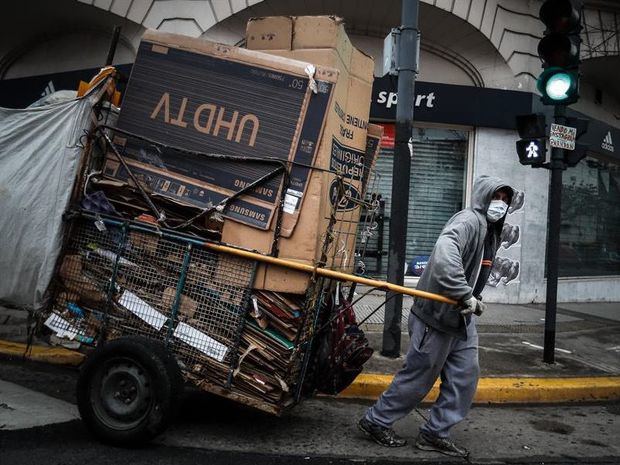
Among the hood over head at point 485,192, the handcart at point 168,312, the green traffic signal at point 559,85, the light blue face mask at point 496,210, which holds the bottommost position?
the handcart at point 168,312

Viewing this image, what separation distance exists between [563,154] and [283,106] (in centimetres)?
367

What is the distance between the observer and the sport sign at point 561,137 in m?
5.56

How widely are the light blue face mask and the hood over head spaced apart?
0.04 metres

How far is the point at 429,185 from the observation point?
10.4 meters

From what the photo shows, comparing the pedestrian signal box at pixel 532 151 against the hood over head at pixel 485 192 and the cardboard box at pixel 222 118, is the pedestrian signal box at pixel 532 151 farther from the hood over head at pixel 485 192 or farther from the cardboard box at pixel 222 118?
the cardboard box at pixel 222 118

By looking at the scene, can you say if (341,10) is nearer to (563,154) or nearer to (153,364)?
(563,154)

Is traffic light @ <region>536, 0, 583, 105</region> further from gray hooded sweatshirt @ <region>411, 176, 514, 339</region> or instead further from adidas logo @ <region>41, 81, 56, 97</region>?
adidas logo @ <region>41, 81, 56, 97</region>

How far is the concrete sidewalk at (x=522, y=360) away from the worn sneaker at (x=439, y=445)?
3.86 feet

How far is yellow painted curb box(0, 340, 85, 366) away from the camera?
4938mm

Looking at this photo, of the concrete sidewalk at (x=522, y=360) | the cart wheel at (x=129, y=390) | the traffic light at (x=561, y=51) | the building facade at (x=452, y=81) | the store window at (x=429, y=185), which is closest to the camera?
the cart wheel at (x=129, y=390)

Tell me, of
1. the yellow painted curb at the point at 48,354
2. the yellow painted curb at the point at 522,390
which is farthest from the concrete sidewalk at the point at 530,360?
the yellow painted curb at the point at 48,354

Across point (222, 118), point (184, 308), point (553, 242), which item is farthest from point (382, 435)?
point (553, 242)

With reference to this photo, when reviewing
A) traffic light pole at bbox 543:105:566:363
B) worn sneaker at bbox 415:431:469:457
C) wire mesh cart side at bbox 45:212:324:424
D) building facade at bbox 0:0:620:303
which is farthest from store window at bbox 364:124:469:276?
wire mesh cart side at bbox 45:212:324:424

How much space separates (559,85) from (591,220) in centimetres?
730
